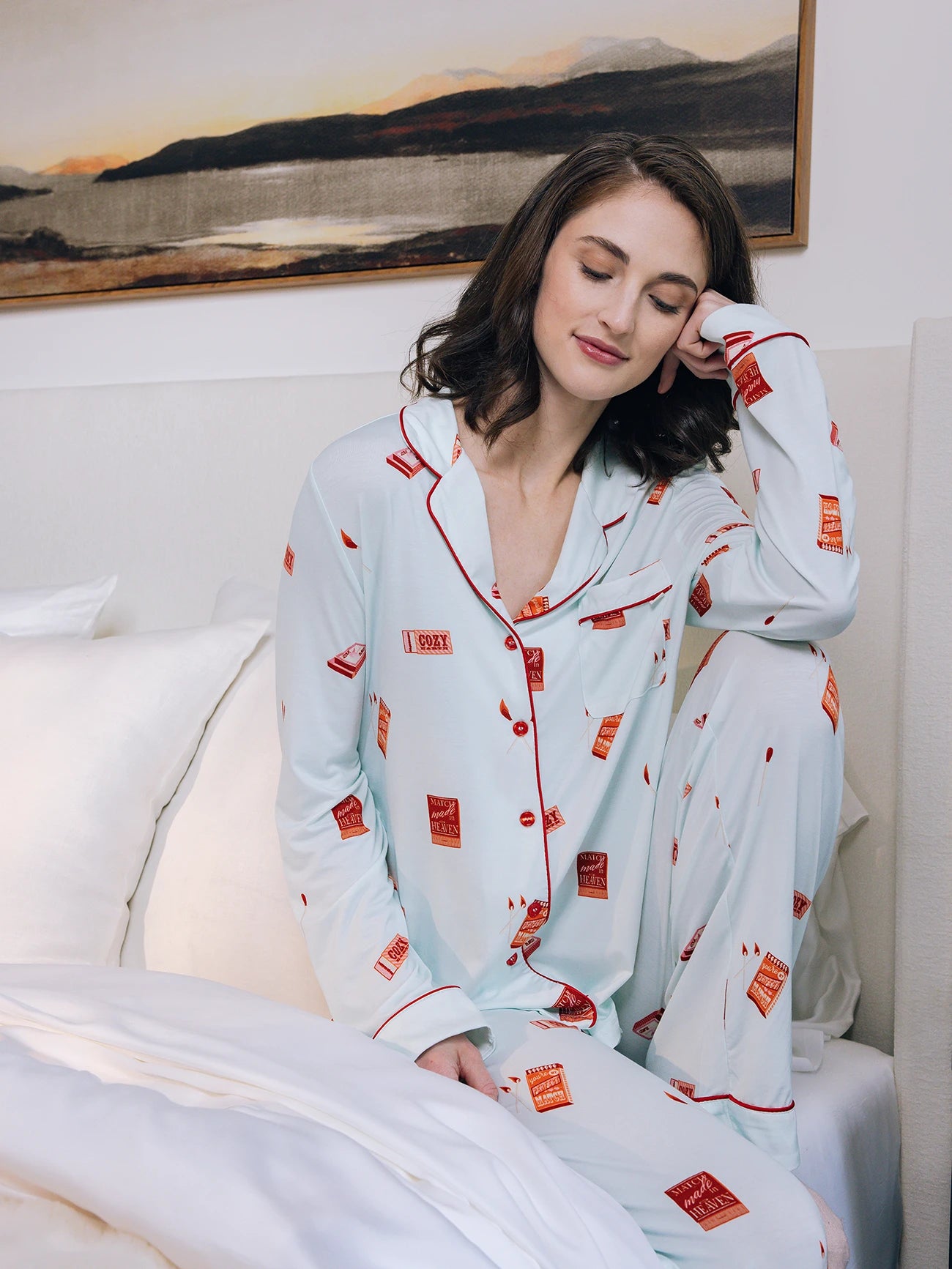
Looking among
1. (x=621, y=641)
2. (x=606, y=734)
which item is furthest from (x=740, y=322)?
(x=606, y=734)

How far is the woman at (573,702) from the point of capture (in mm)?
1102

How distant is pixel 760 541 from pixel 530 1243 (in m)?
0.72

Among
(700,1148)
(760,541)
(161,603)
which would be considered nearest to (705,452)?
(760,541)

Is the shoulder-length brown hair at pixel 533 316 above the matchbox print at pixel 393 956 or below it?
above

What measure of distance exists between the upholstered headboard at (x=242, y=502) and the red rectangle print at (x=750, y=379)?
35cm

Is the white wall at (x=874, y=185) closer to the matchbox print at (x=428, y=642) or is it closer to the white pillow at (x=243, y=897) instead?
the white pillow at (x=243, y=897)

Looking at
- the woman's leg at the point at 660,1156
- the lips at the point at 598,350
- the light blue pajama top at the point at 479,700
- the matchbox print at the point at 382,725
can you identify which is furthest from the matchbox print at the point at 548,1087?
the lips at the point at 598,350

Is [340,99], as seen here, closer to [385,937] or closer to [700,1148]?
[385,937]

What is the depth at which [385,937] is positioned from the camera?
3.74 ft

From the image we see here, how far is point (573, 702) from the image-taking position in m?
1.21

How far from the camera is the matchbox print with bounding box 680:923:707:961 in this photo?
115 cm

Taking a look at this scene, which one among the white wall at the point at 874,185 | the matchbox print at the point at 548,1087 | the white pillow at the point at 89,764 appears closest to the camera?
the matchbox print at the point at 548,1087

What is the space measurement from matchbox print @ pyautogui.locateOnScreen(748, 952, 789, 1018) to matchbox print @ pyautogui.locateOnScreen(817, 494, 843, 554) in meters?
0.42

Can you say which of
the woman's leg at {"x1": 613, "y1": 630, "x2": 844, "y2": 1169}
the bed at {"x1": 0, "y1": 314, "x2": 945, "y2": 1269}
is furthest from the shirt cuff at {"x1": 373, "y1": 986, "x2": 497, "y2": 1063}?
the woman's leg at {"x1": 613, "y1": 630, "x2": 844, "y2": 1169}
